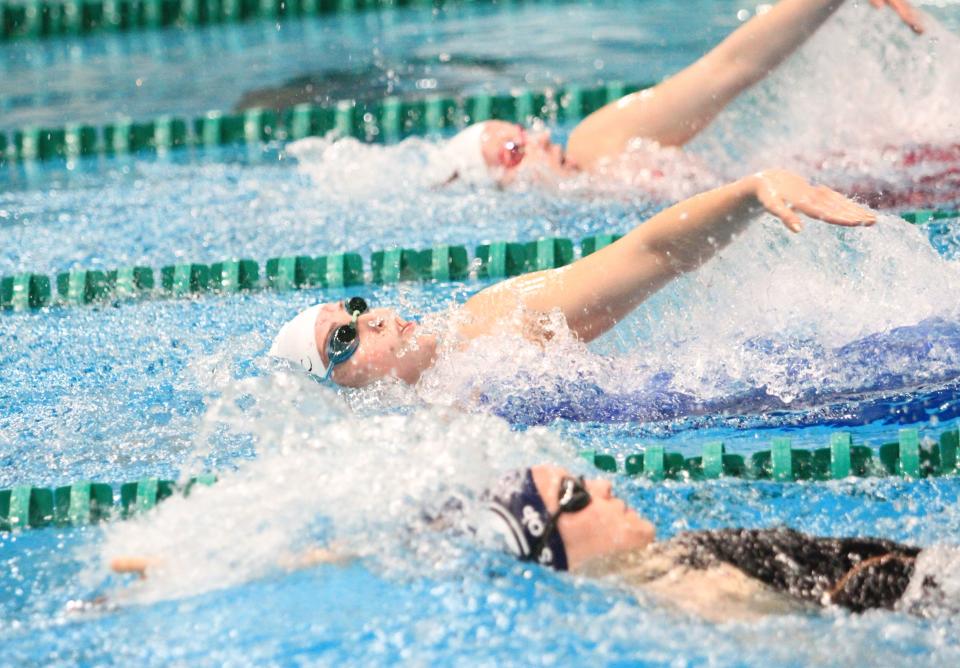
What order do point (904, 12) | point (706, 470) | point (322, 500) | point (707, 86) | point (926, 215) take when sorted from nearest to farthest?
point (322, 500)
point (706, 470)
point (904, 12)
point (926, 215)
point (707, 86)

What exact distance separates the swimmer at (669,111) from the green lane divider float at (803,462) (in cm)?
159

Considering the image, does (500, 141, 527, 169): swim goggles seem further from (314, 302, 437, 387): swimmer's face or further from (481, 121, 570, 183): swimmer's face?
(314, 302, 437, 387): swimmer's face

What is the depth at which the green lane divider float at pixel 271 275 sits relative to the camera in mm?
4492

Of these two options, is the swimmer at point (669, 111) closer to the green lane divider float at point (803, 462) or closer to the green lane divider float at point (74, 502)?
the green lane divider float at point (803, 462)

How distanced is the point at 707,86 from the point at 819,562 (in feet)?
8.14

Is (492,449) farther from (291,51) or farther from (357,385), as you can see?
(291,51)

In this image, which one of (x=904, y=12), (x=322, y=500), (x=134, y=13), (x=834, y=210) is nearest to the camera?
(x=322, y=500)

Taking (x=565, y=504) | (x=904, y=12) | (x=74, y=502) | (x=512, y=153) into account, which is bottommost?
(x=74, y=502)

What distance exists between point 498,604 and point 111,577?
76 cm

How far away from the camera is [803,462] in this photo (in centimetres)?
301

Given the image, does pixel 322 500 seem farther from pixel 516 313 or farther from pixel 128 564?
pixel 516 313

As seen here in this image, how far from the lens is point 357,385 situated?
328 cm

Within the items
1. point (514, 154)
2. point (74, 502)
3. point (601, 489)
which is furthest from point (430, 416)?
point (514, 154)

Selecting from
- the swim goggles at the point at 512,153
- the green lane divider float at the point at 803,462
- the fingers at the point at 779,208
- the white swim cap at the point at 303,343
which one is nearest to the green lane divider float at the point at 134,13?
the swim goggles at the point at 512,153
